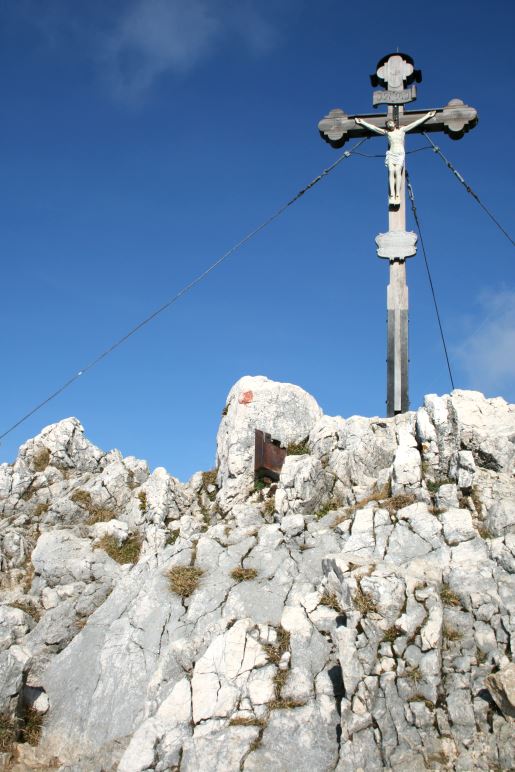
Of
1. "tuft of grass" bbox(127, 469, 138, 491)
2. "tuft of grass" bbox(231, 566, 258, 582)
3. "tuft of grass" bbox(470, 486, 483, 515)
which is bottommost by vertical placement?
"tuft of grass" bbox(231, 566, 258, 582)

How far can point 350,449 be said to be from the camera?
1806 centimetres

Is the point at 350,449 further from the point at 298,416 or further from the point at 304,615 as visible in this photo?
the point at 304,615

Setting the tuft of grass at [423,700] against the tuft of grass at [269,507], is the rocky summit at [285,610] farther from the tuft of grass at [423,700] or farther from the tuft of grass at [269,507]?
the tuft of grass at [269,507]

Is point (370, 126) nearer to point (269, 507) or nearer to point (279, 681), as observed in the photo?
point (269, 507)

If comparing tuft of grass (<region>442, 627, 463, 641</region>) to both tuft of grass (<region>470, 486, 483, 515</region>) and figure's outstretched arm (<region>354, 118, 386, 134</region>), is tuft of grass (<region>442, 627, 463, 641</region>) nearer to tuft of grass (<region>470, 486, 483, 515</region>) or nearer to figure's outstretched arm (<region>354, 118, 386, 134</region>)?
tuft of grass (<region>470, 486, 483, 515</region>)

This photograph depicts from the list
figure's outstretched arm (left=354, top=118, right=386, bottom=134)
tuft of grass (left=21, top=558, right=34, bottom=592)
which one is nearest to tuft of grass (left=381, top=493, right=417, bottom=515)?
tuft of grass (left=21, top=558, right=34, bottom=592)

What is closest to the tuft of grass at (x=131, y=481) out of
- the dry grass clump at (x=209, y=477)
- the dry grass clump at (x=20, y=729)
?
the dry grass clump at (x=209, y=477)

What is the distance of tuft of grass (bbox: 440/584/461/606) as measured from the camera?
12.1 metres

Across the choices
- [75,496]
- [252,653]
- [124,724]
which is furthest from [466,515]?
[75,496]

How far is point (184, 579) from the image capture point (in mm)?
14305

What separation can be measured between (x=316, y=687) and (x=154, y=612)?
394 centimetres

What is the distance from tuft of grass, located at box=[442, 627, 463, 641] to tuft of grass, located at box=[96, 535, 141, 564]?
27.2 ft

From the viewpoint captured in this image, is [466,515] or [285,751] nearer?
[285,751]

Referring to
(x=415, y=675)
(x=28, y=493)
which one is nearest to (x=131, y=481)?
(x=28, y=493)
